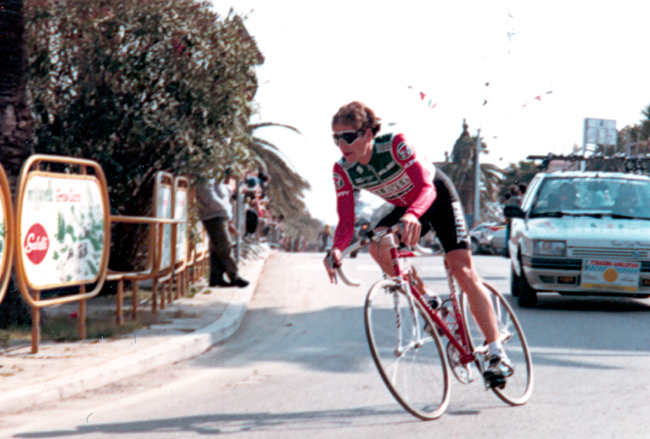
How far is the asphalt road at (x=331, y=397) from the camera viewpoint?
179 inches

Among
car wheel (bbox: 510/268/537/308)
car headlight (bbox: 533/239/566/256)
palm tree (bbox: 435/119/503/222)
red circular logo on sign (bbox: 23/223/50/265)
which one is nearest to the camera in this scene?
red circular logo on sign (bbox: 23/223/50/265)

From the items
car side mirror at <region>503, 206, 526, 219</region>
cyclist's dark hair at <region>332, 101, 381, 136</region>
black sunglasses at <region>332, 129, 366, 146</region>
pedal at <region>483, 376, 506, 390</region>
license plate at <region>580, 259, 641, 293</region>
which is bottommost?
pedal at <region>483, 376, 506, 390</region>

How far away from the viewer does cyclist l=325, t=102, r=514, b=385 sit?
458 cm

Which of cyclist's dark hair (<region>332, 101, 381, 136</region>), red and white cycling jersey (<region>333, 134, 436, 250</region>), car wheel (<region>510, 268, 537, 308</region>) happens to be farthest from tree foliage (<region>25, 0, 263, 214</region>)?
cyclist's dark hair (<region>332, 101, 381, 136</region>)

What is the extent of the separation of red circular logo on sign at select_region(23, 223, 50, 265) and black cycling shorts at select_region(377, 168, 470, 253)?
114 inches

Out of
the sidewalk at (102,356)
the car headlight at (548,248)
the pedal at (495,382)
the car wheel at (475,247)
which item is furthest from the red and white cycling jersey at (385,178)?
the car wheel at (475,247)

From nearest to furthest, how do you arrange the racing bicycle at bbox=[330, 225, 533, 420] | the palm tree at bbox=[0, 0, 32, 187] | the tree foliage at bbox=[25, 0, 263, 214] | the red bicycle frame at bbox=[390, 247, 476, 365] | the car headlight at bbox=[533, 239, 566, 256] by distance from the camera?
the racing bicycle at bbox=[330, 225, 533, 420] < the red bicycle frame at bbox=[390, 247, 476, 365] < the palm tree at bbox=[0, 0, 32, 187] < the tree foliage at bbox=[25, 0, 263, 214] < the car headlight at bbox=[533, 239, 566, 256]

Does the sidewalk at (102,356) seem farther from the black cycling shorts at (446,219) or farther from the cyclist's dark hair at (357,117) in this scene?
the cyclist's dark hair at (357,117)

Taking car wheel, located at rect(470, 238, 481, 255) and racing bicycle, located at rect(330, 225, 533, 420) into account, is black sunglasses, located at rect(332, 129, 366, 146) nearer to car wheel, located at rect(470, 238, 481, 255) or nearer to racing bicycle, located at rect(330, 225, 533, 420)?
racing bicycle, located at rect(330, 225, 533, 420)

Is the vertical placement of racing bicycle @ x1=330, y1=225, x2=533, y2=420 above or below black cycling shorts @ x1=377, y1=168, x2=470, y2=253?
below

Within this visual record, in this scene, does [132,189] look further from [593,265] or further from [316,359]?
[593,265]

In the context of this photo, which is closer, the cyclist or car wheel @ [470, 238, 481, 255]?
the cyclist

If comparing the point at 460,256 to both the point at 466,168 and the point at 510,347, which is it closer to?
the point at 510,347

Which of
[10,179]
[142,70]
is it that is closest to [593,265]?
[142,70]
